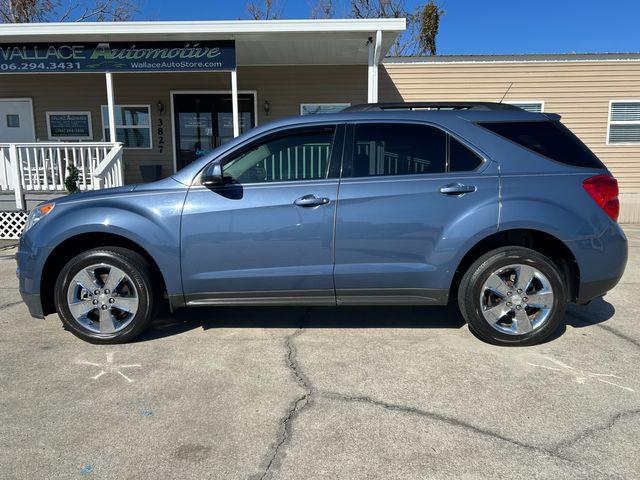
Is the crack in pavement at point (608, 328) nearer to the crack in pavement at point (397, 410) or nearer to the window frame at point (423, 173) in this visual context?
the crack in pavement at point (397, 410)

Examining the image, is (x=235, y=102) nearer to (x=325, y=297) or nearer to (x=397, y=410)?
(x=325, y=297)

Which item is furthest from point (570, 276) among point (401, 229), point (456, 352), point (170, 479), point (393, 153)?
point (170, 479)

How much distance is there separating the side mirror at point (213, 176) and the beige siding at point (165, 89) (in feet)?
27.1

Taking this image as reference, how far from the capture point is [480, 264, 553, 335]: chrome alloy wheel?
12.1ft

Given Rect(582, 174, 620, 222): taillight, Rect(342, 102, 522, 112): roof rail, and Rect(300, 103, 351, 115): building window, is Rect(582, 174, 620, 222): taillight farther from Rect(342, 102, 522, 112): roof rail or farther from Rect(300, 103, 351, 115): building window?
Rect(300, 103, 351, 115): building window

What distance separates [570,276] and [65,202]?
13.3 ft

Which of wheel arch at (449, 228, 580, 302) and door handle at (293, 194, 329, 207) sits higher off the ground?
door handle at (293, 194, 329, 207)

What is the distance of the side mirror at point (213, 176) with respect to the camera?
3.53 m

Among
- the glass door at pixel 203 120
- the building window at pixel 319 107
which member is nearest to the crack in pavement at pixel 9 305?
the glass door at pixel 203 120

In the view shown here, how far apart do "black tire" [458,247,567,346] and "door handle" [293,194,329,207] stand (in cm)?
125

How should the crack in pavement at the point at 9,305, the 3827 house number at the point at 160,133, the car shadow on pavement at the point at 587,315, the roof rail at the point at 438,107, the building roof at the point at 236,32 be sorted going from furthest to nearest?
the 3827 house number at the point at 160,133, the building roof at the point at 236,32, the crack in pavement at the point at 9,305, the car shadow on pavement at the point at 587,315, the roof rail at the point at 438,107

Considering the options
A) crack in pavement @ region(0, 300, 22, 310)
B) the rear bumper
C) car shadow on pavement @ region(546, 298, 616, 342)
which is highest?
the rear bumper

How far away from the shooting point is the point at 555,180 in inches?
143

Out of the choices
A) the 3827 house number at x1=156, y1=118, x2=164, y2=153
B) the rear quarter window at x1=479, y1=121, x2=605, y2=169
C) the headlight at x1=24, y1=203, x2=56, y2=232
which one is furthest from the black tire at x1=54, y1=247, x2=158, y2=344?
the 3827 house number at x1=156, y1=118, x2=164, y2=153
